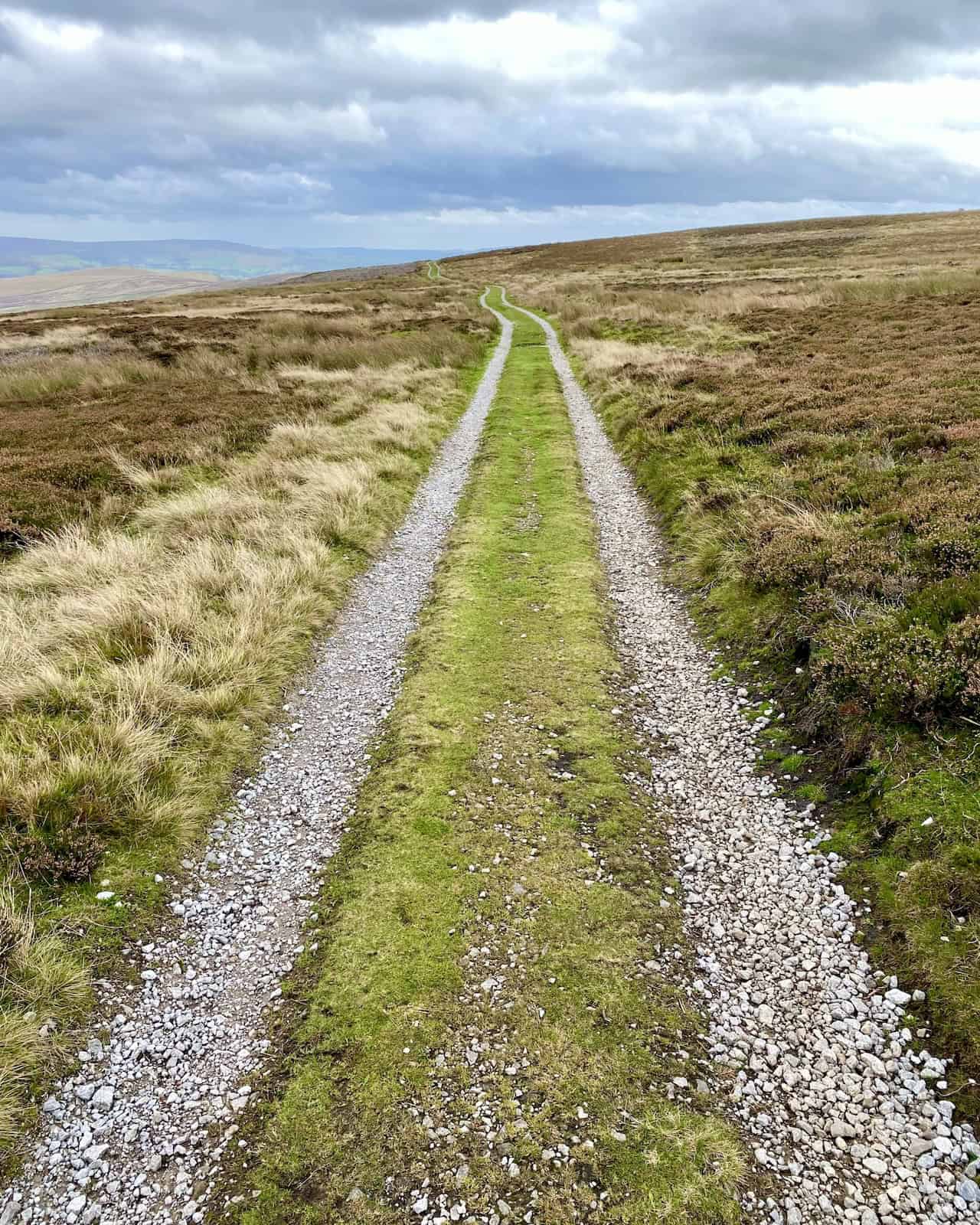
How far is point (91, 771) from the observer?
7262 mm

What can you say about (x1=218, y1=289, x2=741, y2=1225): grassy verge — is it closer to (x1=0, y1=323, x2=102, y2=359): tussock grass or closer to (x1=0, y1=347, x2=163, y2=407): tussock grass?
(x1=0, y1=347, x2=163, y2=407): tussock grass

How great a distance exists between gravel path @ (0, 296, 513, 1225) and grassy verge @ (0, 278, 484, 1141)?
13.9 inches

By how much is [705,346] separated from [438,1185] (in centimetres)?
3670

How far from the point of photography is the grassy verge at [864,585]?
5.92 meters

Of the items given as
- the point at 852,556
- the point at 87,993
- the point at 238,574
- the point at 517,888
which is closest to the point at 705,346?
the point at 852,556

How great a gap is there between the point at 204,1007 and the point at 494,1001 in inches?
101

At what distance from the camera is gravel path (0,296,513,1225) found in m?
4.45

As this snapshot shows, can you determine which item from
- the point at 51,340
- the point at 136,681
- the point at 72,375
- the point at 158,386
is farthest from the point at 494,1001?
the point at 51,340

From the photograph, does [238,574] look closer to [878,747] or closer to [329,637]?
[329,637]

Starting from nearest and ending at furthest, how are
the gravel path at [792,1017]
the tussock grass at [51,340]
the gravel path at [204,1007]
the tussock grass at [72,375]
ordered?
the gravel path at [792,1017]
the gravel path at [204,1007]
the tussock grass at [72,375]
the tussock grass at [51,340]

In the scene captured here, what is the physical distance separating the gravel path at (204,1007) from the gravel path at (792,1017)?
3889 millimetres

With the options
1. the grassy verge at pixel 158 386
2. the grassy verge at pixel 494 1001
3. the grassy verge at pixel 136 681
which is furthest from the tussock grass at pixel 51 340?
the grassy verge at pixel 494 1001

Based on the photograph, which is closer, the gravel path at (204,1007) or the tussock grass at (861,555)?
the gravel path at (204,1007)

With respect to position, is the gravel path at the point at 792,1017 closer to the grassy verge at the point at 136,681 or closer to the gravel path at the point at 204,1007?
the gravel path at the point at 204,1007
